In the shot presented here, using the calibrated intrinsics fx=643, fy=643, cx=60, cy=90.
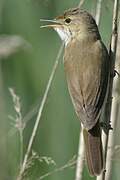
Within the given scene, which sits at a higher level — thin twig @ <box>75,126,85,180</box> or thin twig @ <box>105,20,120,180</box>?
thin twig @ <box>105,20,120,180</box>

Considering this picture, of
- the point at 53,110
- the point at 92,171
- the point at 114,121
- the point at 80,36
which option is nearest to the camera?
the point at 92,171

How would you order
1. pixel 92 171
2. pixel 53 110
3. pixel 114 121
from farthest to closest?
pixel 53 110 → pixel 114 121 → pixel 92 171

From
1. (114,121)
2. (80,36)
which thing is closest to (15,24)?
(80,36)

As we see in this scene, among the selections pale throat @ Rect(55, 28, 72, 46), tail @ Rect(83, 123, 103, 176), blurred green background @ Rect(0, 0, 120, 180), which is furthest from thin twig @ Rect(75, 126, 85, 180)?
pale throat @ Rect(55, 28, 72, 46)

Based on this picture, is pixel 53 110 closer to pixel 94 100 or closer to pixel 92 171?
pixel 94 100

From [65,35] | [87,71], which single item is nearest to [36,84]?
[65,35]

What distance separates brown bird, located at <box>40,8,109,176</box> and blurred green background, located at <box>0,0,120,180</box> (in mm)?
227

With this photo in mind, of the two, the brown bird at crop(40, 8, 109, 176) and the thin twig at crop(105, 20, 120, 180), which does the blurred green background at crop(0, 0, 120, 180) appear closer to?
the brown bird at crop(40, 8, 109, 176)

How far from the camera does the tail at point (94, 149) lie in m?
3.79

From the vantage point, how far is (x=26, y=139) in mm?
4852

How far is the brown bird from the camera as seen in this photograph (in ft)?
12.8

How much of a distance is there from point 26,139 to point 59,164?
0.34m

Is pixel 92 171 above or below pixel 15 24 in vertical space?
below

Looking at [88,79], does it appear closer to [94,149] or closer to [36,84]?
[94,149]
